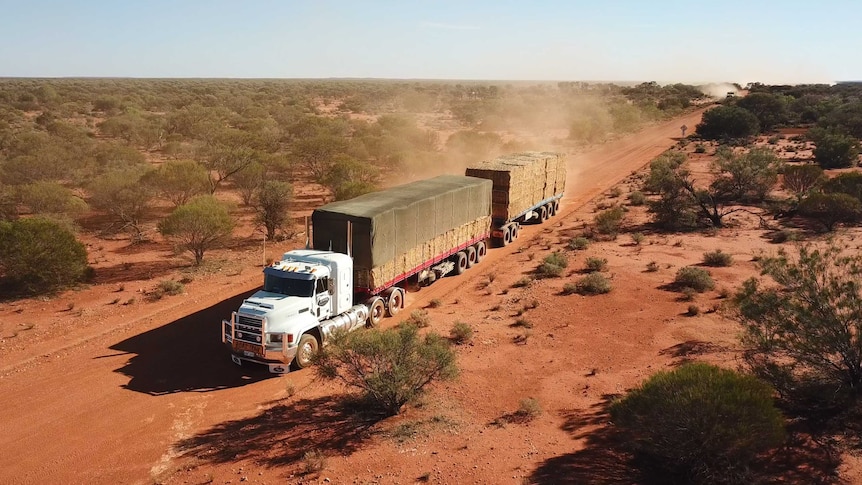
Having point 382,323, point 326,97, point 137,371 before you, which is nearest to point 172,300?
point 137,371

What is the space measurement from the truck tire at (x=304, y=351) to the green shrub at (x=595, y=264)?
1258cm

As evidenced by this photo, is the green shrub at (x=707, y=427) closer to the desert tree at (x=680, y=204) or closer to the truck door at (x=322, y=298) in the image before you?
the truck door at (x=322, y=298)

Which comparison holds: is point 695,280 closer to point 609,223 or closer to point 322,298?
point 609,223

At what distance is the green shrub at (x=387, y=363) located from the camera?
12.4m

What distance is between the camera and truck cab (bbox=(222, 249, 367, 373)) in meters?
14.5

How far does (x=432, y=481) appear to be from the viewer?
409 inches

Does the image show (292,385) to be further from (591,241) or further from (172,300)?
(591,241)

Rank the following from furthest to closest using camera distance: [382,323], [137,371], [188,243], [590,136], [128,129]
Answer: [590,136] → [128,129] → [188,243] → [382,323] → [137,371]

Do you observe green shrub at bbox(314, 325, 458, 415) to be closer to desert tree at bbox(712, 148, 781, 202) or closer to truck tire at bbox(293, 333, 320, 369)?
truck tire at bbox(293, 333, 320, 369)

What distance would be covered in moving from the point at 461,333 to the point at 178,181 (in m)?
22.1

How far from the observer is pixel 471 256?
966 inches

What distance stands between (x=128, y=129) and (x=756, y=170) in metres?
53.8

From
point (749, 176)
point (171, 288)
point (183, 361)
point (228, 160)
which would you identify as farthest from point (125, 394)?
point (749, 176)

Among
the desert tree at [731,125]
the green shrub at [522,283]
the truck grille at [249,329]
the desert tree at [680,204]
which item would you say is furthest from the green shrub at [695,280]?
the desert tree at [731,125]
